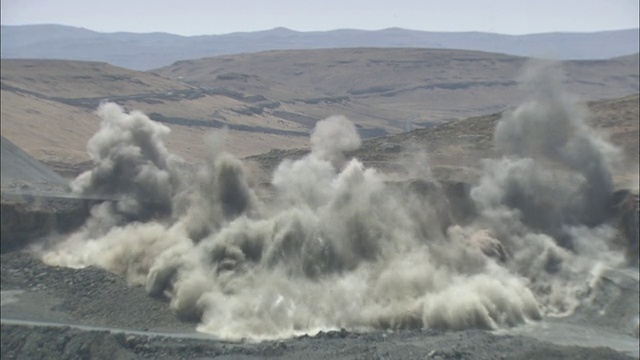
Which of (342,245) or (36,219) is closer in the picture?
(342,245)

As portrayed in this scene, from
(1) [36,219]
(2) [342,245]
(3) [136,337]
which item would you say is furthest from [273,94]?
(3) [136,337]

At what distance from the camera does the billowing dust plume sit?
981 inches

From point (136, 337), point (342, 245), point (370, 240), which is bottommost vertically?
point (136, 337)

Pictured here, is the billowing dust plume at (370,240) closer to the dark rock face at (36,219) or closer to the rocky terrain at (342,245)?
the rocky terrain at (342,245)

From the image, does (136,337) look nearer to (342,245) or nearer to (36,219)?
(342,245)

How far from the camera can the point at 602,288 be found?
79.4 feet

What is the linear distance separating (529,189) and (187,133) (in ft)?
78.0

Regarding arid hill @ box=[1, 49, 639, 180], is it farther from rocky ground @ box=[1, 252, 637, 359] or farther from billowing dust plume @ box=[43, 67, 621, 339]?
rocky ground @ box=[1, 252, 637, 359]

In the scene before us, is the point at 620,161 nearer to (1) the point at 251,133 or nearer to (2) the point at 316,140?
(2) the point at 316,140

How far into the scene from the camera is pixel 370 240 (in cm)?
2764

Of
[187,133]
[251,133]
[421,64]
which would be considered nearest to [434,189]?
[251,133]

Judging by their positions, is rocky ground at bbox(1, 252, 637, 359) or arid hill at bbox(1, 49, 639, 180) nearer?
rocky ground at bbox(1, 252, 637, 359)

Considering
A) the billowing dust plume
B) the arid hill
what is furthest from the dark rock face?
the arid hill

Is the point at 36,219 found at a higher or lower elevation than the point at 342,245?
lower
